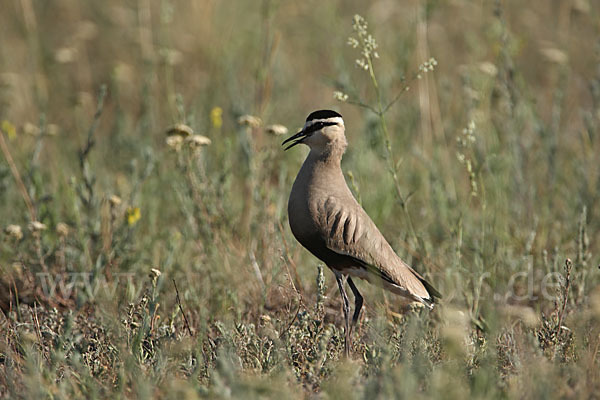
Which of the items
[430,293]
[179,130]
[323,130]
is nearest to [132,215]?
[179,130]

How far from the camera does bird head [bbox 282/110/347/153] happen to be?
10.4 feet

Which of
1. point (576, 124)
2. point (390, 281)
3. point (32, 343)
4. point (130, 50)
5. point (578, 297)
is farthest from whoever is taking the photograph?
point (130, 50)

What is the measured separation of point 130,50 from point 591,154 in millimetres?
4751

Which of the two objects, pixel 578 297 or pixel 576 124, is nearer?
pixel 578 297

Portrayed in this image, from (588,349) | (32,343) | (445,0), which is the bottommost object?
(32,343)

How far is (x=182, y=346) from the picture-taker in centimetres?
259

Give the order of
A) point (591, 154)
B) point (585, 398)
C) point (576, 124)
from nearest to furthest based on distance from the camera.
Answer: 1. point (585, 398)
2. point (591, 154)
3. point (576, 124)

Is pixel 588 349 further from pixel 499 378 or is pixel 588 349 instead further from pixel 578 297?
pixel 578 297

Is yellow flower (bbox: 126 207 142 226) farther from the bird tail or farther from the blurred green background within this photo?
the bird tail

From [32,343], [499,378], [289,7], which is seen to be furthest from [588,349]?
[289,7]

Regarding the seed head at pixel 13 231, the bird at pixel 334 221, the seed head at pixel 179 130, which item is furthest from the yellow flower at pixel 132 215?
the bird at pixel 334 221

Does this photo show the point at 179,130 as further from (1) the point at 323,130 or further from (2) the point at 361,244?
(2) the point at 361,244

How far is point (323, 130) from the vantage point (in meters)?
3.19

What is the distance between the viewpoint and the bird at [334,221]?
3.13m
